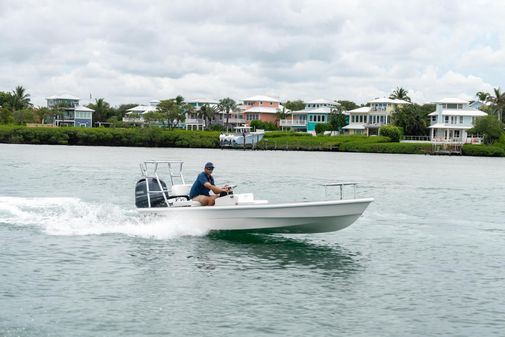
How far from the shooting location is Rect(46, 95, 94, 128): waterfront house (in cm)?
17288

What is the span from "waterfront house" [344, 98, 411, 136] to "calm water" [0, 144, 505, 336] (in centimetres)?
11680

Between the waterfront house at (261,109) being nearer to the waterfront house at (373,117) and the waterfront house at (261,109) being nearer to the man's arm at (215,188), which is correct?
the waterfront house at (373,117)

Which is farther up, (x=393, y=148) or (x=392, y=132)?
(x=392, y=132)

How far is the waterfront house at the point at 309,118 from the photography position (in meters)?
164

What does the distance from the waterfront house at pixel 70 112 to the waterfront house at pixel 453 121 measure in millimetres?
81932

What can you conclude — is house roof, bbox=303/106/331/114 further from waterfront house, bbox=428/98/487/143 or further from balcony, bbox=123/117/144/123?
balcony, bbox=123/117/144/123

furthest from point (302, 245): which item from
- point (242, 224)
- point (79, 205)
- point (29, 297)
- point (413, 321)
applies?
point (79, 205)

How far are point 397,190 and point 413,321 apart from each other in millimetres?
35246

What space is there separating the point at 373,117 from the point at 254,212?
131 m

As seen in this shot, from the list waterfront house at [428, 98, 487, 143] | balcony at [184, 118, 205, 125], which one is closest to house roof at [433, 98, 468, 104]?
waterfront house at [428, 98, 487, 143]

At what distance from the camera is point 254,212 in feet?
73.3

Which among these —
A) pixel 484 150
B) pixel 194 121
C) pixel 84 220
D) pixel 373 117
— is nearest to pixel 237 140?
pixel 373 117

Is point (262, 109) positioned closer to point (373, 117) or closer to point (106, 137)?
point (373, 117)

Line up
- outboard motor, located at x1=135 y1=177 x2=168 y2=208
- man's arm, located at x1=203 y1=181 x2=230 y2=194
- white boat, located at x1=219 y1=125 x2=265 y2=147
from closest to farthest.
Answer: man's arm, located at x1=203 y1=181 x2=230 y2=194 < outboard motor, located at x1=135 y1=177 x2=168 y2=208 < white boat, located at x1=219 y1=125 x2=265 y2=147
